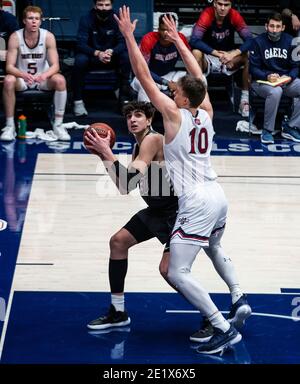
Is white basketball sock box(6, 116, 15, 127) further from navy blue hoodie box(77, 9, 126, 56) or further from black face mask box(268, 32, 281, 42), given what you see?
black face mask box(268, 32, 281, 42)

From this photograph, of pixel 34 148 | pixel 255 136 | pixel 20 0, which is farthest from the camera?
pixel 20 0

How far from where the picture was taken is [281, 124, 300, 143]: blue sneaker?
13.3 m

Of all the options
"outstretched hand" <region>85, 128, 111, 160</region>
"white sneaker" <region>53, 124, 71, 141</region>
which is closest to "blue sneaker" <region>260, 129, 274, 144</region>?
"white sneaker" <region>53, 124, 71, 141</region>

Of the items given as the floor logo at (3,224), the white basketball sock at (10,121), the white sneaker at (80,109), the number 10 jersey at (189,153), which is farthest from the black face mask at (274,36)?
the number 10 jersey at (189,153)

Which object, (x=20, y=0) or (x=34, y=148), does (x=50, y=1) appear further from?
(x=34, y=148)

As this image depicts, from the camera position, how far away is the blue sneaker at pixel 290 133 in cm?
1327

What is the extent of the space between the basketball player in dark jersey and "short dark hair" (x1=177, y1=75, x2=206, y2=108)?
43cm

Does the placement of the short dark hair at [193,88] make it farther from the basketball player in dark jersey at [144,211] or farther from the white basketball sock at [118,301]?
the white basketball sock at [118,301]

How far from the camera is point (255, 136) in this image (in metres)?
13.5

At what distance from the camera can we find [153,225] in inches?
288

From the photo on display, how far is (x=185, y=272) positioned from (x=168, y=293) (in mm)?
1286

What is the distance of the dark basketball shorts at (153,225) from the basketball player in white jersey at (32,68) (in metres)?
5.83

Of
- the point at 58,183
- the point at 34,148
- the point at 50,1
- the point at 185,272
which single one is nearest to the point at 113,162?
the point at 185,272

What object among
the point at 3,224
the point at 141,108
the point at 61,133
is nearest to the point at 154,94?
the point at 141,108
